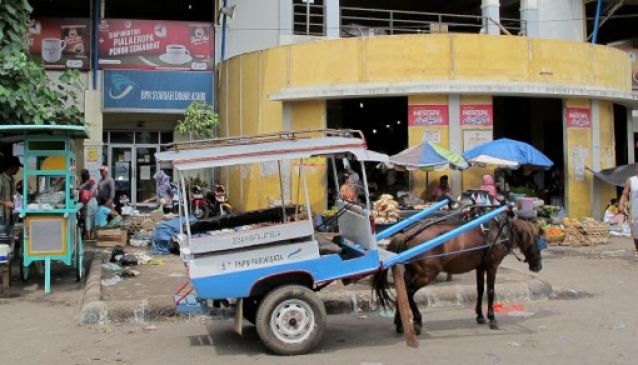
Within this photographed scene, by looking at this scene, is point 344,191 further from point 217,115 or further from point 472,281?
point 217,115

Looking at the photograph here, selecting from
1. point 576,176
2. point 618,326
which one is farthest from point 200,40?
point 618,326

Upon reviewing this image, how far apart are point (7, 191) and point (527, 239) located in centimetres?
823

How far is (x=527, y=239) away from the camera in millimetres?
7332

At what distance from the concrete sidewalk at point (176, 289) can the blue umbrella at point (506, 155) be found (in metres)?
5.46

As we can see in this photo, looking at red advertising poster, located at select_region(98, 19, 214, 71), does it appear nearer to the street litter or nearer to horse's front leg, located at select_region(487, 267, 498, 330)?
the street litter

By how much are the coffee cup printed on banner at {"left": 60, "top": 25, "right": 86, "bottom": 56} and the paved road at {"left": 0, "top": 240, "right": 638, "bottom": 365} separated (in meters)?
13.1

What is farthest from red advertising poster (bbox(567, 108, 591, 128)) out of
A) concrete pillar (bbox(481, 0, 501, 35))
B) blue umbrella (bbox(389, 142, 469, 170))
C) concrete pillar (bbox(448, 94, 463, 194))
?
concrete pillar (bbox(481, 0, 501, 35))

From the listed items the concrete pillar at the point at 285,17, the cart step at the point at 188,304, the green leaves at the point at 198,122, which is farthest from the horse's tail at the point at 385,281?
the concrete pillar at the point at 285,17

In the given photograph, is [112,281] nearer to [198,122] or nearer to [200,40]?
[198,122]

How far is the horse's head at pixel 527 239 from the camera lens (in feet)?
23.8

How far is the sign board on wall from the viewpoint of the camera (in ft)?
55.9

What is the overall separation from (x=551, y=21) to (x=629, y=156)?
17.6 feet

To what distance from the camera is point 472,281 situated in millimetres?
9586

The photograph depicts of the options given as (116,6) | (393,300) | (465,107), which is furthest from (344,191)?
(116,6)
